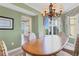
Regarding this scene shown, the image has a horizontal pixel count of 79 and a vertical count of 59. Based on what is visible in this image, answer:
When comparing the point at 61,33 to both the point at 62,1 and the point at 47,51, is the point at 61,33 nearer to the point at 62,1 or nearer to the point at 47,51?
the point at 47,51

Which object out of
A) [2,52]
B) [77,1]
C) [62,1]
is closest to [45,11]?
[62,1]

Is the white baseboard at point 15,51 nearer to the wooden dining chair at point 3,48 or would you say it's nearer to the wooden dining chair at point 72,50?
the wooden dining chair at point 3,48

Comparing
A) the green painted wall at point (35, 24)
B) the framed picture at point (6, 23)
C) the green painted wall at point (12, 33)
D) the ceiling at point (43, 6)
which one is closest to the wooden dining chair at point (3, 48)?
the green painted wall at point (12, 33)

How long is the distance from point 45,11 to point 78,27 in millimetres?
569

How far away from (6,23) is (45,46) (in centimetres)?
69

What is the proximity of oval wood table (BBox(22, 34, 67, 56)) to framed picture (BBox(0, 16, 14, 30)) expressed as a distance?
14.0 inches

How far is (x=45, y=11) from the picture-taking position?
6.78 ft

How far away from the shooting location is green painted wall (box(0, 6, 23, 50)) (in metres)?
Answer: 1.96

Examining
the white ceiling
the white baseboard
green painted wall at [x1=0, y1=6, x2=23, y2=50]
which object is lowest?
the white baseboard

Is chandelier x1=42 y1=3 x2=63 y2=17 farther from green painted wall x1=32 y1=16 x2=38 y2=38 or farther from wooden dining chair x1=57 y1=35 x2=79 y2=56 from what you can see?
wooden dining chair x1=57 y1=35 x2=79 y2=56

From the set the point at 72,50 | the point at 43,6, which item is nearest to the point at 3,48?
the point at 43,6

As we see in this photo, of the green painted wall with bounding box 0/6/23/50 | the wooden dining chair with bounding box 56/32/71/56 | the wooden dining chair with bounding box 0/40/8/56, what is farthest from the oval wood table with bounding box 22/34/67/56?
the wooden dining chair with bounding box 0/40/8/56

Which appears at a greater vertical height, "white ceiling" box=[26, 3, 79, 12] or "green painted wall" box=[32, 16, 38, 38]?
"white ceiling" box=[26, 3, 79, 12]

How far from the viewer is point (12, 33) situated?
6.59ft
